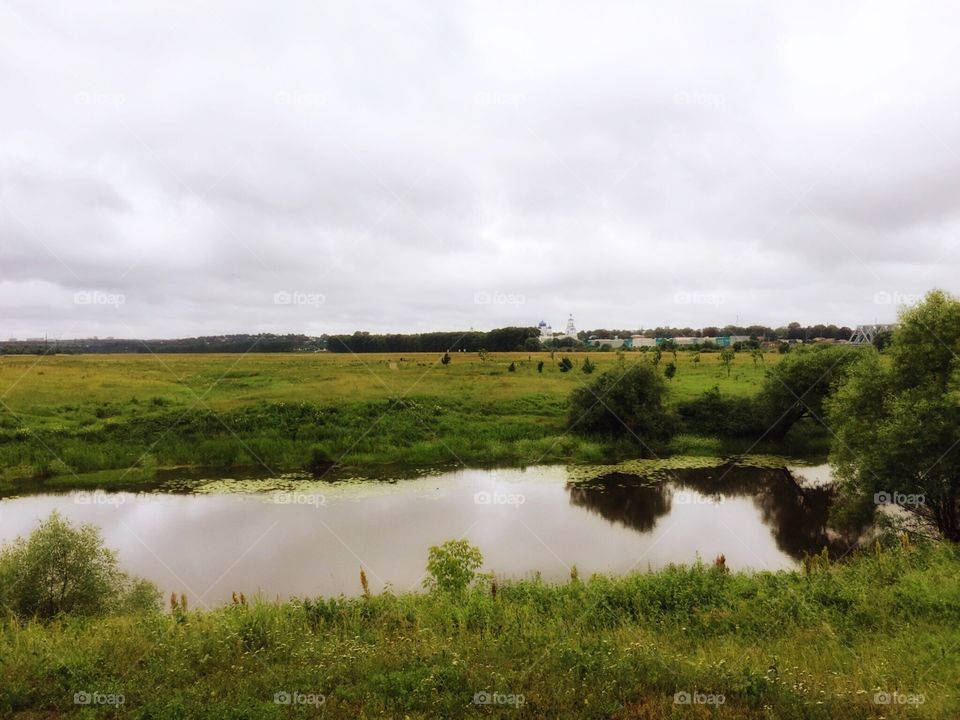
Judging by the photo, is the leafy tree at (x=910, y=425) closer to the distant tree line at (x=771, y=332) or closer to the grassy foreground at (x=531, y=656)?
the grassy foreground at (x=531, y=656)

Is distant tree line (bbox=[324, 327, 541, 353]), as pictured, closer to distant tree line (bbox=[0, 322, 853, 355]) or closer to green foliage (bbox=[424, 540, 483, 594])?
distant tree line (bbox=[0, 322, 853, 355])

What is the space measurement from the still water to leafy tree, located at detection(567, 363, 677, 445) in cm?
578

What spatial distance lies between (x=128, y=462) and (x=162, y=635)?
25.4 meters

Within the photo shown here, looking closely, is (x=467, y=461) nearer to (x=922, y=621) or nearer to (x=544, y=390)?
(x=544, y=390)

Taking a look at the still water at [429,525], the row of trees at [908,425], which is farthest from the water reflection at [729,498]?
the row of trees at [908,425]

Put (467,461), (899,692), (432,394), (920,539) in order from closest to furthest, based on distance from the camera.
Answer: (899,692)
(920,539)
(467,461)
(432,394)

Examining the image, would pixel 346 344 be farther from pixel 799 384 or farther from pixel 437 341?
pixel 799 384

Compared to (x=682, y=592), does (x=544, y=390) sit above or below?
above

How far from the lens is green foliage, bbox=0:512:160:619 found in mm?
11828

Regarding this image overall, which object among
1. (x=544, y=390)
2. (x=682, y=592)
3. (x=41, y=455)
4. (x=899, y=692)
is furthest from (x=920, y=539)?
(x=41, y=455)

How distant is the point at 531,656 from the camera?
26.3 ft

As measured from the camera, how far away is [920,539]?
16.0 meters

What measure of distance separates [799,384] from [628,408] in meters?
11.1

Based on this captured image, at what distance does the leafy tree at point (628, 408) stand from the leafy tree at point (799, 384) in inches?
256
